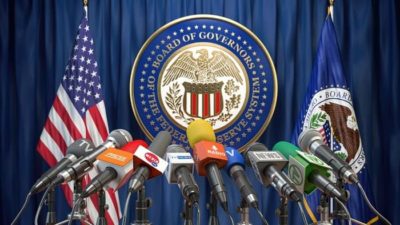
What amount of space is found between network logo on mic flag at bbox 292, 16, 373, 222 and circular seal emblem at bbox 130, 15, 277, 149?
11.8 inches

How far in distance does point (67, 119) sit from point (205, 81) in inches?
41.7

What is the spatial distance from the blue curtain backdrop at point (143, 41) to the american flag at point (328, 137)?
322 millimetres

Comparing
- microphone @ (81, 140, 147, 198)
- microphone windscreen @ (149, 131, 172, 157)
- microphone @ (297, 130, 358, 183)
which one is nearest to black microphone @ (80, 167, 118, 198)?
microphone @ (81, 140, 147, 198)

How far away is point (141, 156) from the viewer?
1767mm

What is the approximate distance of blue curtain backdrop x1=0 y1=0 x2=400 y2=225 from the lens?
12.4 ft

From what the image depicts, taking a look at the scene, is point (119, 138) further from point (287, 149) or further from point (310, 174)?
point (310, 174)

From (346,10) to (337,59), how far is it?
502 millimetres

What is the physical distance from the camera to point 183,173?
1.75 m

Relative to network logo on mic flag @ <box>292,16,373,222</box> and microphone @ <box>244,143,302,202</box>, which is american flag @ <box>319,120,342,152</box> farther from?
microphone @ <box>244,143,302,202</box>

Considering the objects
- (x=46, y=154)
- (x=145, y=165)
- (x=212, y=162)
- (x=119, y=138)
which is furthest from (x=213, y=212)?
(x=46, y=154)

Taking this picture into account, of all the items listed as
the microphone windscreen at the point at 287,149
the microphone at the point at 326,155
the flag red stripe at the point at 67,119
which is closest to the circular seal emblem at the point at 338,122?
the microphone at the point at 326,155

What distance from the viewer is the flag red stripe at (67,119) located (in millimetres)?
3541

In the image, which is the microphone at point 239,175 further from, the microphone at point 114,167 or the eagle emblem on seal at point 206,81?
the eagle emblem on seal at point 206,81

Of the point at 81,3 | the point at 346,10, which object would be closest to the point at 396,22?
the point at 346,10
